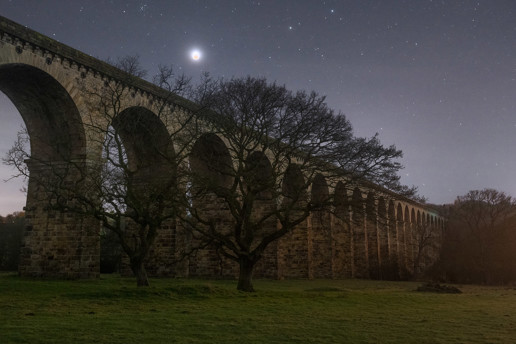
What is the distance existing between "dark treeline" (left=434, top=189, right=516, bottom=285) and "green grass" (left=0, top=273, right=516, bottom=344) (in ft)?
91.9

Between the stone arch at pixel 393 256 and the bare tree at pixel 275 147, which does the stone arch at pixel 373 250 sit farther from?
the bare tree at pixel 275 147

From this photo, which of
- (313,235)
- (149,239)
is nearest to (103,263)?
(313,235)

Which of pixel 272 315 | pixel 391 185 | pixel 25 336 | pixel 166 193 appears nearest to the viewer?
pixel 25 336

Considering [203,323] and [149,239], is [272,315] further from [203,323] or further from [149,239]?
[149,239]

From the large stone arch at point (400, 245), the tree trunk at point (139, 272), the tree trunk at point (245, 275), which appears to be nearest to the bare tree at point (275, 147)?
the tree trunk at point (245, 275)

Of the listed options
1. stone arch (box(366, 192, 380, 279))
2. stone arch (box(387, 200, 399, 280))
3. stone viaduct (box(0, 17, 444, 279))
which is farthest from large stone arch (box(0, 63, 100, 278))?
stone arch (box(366, 192, 380, 279))

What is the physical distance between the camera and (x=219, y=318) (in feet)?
31.8

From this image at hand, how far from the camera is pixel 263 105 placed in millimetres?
16984

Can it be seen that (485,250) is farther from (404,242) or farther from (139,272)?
(139,272)

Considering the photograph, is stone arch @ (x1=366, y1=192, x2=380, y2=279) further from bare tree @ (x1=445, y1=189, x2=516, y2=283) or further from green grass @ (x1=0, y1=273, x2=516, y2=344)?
green grass @ (x1=0, y1=273, x2=516, y2=344)

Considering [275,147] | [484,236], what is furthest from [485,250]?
[275,147]

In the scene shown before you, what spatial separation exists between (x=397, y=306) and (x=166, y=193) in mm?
8038

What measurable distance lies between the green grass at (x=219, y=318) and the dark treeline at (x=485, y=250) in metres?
28.0

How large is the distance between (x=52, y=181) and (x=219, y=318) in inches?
460
